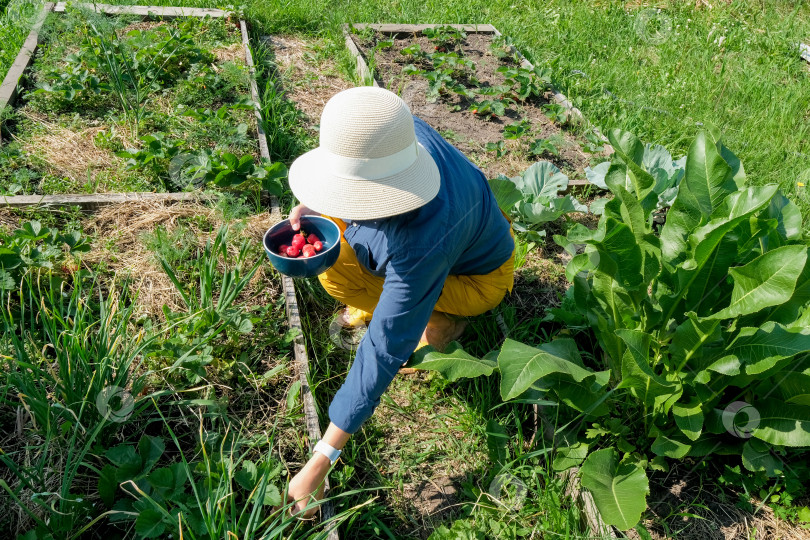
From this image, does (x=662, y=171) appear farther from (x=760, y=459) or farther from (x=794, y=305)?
(x=760, y=459)

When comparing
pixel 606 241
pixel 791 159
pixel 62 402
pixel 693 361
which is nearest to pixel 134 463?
pixel 62 402

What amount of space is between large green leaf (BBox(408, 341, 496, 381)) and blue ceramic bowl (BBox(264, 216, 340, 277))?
1.54ft

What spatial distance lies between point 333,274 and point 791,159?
9.63ft

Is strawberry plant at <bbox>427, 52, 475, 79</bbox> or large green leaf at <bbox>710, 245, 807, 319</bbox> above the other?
large green leaf at <bbox>710, 245, 807, 319</bbox>

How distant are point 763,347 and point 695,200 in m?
0.50

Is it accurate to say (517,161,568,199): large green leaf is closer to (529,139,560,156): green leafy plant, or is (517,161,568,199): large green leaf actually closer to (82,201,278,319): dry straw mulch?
(529,139,560,156): green leafy plant

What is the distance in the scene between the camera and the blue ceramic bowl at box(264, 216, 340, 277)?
211 cm

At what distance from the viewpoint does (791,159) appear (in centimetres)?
374

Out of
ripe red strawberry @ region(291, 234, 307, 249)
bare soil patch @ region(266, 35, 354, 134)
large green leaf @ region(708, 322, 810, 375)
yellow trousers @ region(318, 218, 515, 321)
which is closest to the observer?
large green leaf @ region(708, 322, 810, 375)

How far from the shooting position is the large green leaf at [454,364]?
81.0 inches

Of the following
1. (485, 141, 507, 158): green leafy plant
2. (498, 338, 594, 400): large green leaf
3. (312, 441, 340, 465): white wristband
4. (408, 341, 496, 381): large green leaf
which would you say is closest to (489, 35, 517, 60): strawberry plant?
(485, 141, 507, 158): green leafy plant

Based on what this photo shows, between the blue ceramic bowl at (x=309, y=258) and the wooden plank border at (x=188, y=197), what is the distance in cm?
37

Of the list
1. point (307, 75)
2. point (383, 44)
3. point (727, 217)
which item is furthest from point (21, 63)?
point (727, 217)

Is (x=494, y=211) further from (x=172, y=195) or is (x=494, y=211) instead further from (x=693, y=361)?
(x=172, y=195)
